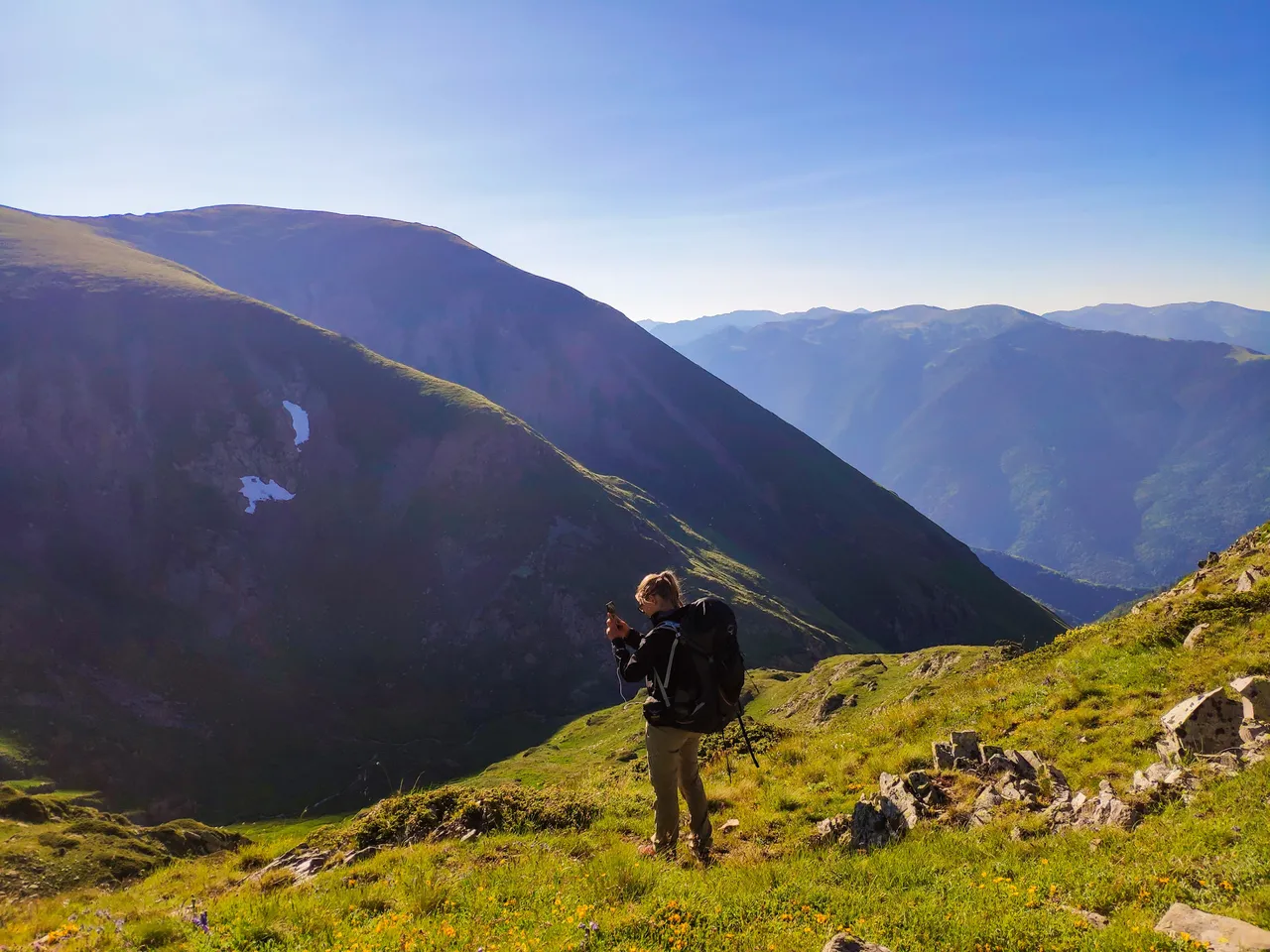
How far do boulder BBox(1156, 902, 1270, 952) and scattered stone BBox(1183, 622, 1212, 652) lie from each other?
1041cm

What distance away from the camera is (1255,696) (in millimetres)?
10758

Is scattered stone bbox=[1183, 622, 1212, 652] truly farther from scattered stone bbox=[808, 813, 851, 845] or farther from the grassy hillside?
scattered stone bbox=[808, 813, 851, 845]

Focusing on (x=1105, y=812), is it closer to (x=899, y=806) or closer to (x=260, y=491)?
(x=899, y=806)

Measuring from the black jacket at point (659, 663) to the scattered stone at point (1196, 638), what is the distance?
40.2ft

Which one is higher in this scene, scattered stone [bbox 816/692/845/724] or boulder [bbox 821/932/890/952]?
boulder [bbox 821/932/890/952]

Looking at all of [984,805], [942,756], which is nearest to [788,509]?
[942,756]

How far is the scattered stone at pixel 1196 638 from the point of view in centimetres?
1432

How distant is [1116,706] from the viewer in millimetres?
13211

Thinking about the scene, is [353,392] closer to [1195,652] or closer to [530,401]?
[530,401]

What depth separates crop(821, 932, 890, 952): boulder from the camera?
605cm

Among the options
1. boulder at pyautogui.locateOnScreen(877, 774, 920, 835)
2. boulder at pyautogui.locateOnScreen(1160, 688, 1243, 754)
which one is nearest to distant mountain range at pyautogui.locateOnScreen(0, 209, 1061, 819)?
boulder at pyautogui.locateOnScreen(877, 774, 920, 835)

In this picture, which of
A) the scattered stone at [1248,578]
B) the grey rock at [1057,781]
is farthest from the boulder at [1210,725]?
the scattered stone at [1248,578]

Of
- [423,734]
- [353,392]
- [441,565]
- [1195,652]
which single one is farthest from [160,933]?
[353,392]

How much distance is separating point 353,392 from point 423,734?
65606 millimetres
